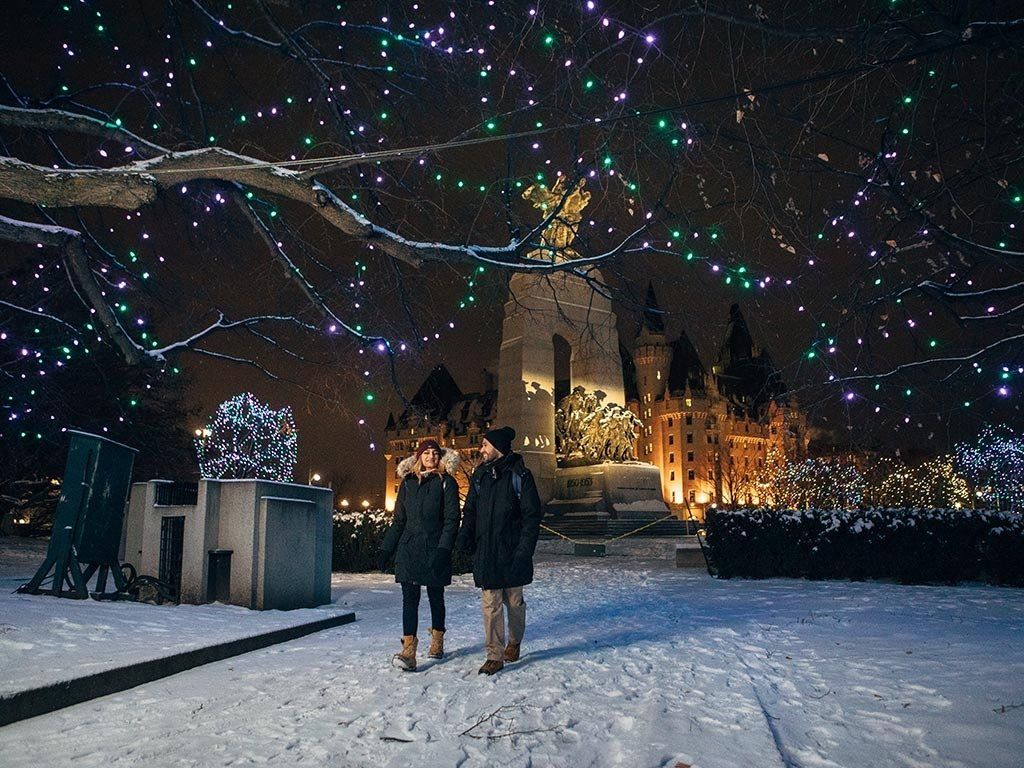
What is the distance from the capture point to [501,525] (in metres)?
6.48

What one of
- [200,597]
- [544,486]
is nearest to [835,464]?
[544,486]

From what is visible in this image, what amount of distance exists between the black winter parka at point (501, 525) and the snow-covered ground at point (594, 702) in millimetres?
785

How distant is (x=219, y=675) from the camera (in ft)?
20.0

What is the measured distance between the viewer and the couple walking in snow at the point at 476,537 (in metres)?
6.38

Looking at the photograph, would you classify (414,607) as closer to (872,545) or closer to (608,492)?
(872,545)

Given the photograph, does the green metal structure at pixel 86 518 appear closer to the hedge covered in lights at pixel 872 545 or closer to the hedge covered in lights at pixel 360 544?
the hedge covered in lights at pixel 360 544

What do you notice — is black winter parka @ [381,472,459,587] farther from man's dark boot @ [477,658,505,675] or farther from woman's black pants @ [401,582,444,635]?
man's dark boot @ [477,658,505,675]

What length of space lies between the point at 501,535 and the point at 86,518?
589 centimetres

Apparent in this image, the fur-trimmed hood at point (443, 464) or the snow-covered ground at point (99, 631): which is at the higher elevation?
the fur-trimmed hood at point (443, 464)

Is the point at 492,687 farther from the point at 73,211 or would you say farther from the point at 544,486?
the point at 544,486

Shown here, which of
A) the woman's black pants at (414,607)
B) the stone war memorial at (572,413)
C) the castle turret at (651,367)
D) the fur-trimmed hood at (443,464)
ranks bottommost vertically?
the woman's black pants at (414,607)

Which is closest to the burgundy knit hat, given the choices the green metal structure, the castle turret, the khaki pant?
the khaki pant

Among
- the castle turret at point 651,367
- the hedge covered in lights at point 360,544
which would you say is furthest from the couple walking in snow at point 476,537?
the castle turret at point 651,367

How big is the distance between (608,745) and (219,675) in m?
3.41
